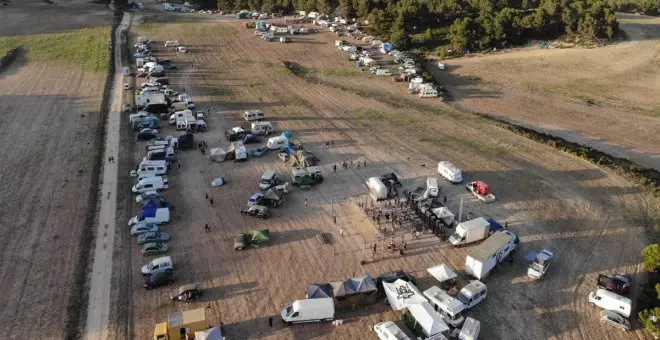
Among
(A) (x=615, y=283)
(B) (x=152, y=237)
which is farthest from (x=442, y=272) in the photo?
(B) (x=152, y=237)

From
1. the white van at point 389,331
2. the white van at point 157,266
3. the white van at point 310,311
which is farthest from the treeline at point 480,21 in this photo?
the white van at point 389,331

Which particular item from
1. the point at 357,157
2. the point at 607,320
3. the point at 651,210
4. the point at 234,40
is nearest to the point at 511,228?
the point at 607,320

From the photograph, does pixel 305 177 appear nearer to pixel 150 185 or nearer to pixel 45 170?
pixel 150 185

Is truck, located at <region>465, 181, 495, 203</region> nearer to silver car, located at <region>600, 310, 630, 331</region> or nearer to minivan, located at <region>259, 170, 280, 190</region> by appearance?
silver car, located at <region>600, 310, 630, 331</region>

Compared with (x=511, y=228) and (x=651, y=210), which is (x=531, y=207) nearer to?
(x=511, y=228)

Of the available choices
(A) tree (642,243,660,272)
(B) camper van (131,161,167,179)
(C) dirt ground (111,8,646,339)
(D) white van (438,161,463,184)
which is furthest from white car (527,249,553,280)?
(B) camper van (131,161,167,179)

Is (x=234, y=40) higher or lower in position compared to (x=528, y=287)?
higher
